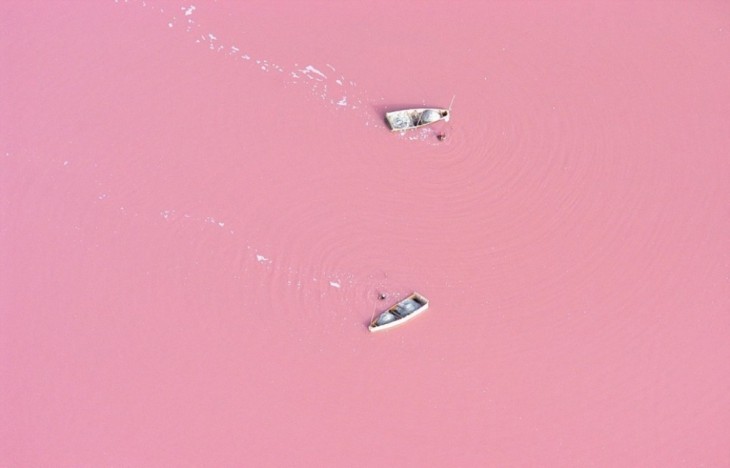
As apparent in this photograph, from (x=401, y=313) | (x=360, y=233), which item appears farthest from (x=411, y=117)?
(x=401, y=313)

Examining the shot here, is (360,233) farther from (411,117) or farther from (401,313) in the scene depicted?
(411,117)

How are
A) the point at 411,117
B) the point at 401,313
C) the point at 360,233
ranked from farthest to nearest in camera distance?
the point at 411,117 < the point at 360,233 < the point at 401,313

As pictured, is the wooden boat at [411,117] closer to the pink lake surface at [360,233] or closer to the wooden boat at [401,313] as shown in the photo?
the pink lake surface at [360,233]

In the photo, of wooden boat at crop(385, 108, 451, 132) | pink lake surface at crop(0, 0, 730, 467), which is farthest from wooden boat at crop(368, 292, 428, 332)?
wooden boat at crop(385, 108, 451, 132)

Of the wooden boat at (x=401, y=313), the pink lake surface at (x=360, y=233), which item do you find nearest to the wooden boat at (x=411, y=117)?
the pink lake surface at (x=360, y=233)

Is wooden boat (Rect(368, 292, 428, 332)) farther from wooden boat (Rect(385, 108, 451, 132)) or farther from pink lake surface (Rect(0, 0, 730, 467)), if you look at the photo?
wooden boat (Rect(385, 108, 451, 132))

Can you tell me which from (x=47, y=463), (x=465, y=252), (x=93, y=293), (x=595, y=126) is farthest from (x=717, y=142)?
(x=47, y=463)

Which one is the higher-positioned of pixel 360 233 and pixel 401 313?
pixel 360 233
